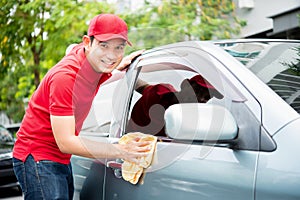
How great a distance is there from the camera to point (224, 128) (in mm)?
2654

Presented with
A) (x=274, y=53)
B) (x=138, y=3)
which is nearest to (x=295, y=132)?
(x=274, y=53)

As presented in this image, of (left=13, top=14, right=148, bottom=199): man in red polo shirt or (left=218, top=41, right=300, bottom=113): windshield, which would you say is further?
(left=13, top=14, right=148, bottom=199): man in red polo shirt

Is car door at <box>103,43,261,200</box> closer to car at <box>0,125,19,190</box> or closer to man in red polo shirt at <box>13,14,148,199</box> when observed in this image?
man in red polo shirt at <box>13,14,148,199</box>

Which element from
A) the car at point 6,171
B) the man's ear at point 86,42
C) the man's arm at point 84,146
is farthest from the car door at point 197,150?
the car at point 6,171

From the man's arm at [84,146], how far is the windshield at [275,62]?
721mm

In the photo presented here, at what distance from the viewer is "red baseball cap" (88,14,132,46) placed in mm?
3322

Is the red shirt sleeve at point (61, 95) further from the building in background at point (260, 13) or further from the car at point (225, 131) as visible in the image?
the building in background at point (260, 13)

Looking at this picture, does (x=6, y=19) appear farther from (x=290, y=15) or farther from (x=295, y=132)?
(x=295, y=132)

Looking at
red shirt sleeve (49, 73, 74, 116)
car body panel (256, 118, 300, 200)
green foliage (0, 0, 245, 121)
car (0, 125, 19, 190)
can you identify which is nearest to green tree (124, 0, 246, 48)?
green foliage (0, 0, 245, 121)

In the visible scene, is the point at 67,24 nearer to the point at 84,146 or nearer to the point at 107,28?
the point at 107,28

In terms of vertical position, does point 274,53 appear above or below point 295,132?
above

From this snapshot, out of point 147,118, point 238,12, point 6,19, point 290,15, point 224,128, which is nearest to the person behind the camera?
point 224,128

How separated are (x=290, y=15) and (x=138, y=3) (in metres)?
3.28

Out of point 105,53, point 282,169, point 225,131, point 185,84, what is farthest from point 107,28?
point 282,169
